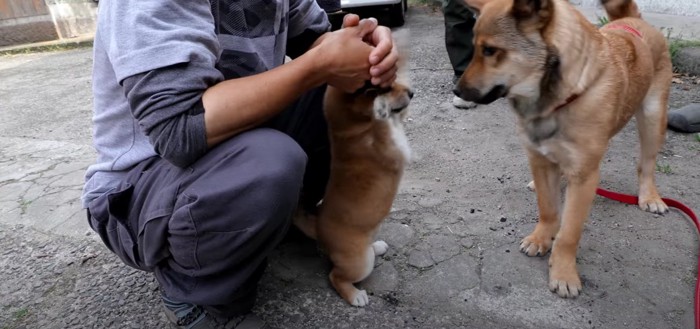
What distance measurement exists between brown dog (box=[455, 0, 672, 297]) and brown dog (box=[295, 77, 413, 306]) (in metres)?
0.39

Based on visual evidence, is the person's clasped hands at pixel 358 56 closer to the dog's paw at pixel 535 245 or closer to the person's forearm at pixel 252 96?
the person's forearm at pixel 252 96

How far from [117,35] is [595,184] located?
6.05 feet

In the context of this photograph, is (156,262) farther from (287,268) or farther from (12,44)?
(12,44)

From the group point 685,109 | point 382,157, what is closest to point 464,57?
point 685,109

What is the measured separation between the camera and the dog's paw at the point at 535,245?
7.40 ft

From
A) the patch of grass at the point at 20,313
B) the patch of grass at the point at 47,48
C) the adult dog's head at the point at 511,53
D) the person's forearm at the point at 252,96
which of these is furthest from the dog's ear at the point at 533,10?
the patch of grass at the point at 47,48

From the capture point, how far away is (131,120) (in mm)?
1714

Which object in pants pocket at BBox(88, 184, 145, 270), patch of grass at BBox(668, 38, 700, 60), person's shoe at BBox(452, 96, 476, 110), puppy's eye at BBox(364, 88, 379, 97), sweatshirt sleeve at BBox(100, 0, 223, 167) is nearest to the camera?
sweatshirt sleeve at BBox(100, 0, 223, 167)

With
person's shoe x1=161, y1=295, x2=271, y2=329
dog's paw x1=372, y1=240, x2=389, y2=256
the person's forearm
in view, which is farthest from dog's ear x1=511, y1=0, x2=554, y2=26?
person's shoe x1=161, y1=295, x2=271, y2=329

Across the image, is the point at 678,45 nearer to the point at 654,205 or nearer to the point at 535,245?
the point at 654,205

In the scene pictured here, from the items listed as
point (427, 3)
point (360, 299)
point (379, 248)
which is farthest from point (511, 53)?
point (427, 3)

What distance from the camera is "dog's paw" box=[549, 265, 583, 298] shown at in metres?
1.99

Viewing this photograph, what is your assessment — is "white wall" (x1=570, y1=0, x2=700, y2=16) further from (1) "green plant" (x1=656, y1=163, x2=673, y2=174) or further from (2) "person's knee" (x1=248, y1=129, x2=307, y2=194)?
(2) "person's knee" (x1=248, y1=129, x2=307, y2=194)

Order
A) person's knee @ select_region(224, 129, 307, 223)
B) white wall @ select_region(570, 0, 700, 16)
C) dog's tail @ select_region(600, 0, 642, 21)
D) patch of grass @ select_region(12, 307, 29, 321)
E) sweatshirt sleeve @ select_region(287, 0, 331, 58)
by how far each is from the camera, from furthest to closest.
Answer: white wall @ select_region(570, 0, 700, 16)
dog's tail @ select_region(600, 0, 642, 21)
sweatshirt sleeve @ select_region(287, 0, 331, 58)
patch of grass @ select_region(12, 307, 29, 321)
person's knee @ select_region(224, 129, 307, 223)
